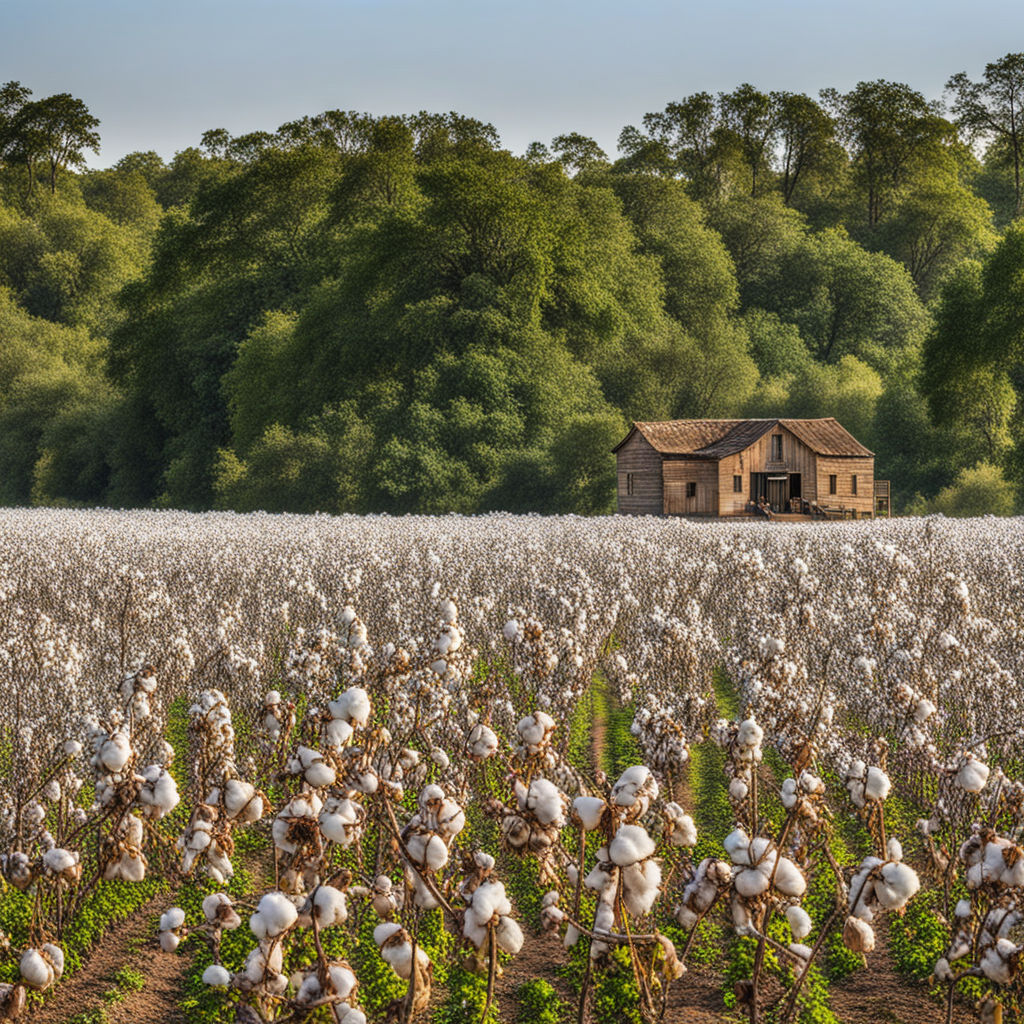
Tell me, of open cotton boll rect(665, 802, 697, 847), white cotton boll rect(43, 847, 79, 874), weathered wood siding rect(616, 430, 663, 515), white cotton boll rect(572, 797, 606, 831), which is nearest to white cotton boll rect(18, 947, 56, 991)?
white cotton boll rect(43, 847, 79, 874)

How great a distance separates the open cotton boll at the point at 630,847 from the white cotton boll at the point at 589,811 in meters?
0.08

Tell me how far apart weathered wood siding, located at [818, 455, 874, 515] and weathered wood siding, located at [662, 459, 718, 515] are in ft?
14.6

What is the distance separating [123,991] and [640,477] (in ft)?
138

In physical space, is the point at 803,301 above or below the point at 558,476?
above

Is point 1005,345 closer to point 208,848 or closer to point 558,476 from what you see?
point 558,476

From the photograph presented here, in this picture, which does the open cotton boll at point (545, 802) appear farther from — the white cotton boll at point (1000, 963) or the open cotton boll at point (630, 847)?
the white cotton boll at point (1000, 963)

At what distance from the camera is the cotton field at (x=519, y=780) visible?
3.66m

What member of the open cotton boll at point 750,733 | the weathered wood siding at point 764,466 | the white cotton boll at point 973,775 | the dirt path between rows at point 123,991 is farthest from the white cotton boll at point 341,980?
the weathered wood siding at point 764,466

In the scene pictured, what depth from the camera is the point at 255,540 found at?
19.3m

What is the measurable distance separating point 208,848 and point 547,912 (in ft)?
4.00

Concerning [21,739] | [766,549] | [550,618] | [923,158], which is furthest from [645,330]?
[21,739]

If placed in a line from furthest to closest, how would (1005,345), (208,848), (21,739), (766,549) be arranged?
(1005,345), (766,549), (21,739), (208,848)

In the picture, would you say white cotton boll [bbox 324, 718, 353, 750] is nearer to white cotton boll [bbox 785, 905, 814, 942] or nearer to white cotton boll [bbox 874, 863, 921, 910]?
white cotton boll [bbox 785, 905, 814, 942]

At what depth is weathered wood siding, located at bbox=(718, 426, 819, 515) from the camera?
46.1 meters
